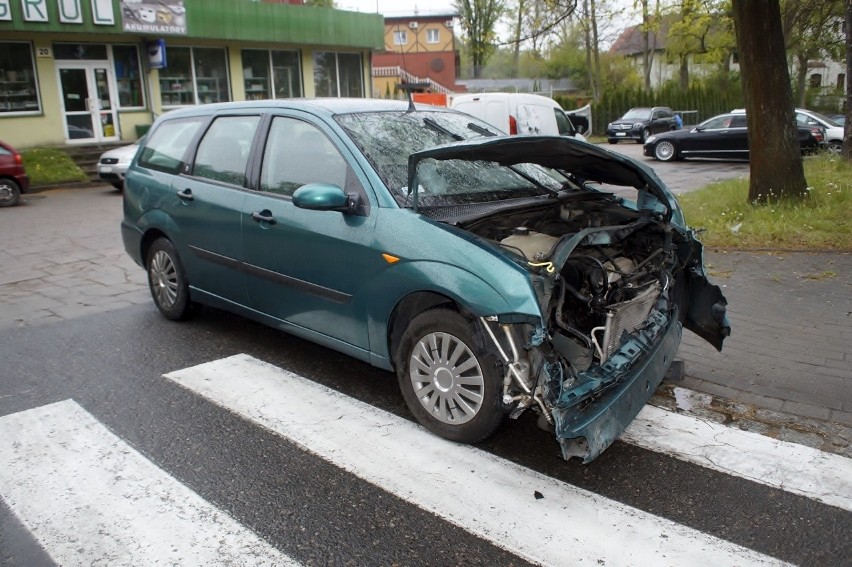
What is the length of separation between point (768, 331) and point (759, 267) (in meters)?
2.06

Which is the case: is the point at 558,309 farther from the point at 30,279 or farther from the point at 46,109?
the point at 46,109

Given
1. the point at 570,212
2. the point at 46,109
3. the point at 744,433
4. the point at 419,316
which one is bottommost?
the point at 744,433

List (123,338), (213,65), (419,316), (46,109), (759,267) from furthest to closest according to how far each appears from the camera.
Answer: (213,65) < (46,109) < (759,267) < (123,338) < (419,316)

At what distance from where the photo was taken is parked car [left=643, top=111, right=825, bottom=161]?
63.2 ft

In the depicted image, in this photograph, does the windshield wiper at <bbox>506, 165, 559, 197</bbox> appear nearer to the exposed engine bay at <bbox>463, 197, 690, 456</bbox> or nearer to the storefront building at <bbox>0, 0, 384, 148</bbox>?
the exposed engine bay at <bbox>463, 197, 690, 456</bbox>

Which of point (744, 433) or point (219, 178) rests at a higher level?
point (219, 178)

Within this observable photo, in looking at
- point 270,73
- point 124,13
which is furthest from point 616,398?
point 270,73

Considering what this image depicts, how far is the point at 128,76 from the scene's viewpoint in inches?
885

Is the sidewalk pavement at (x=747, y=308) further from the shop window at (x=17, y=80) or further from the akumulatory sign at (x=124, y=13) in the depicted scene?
the shop window at (x=17, y=80)

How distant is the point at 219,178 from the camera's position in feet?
17.4

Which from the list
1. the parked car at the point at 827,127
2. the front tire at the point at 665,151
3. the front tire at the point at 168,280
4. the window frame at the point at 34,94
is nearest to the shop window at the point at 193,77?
the window frame at the point at 34,94

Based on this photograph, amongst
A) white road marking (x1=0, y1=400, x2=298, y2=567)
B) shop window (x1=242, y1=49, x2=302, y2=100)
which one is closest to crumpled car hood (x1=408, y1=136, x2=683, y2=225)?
white road marking (x1=0, y1=400, x2=298, y2=567)

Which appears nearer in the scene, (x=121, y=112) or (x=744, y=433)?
(x=744, y=433)

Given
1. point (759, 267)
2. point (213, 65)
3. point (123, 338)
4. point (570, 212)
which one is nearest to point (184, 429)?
point (123, 338)
